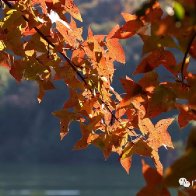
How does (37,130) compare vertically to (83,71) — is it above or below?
above

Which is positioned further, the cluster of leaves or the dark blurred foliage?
the dark blurred foliage

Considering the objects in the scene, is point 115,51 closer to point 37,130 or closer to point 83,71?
point 83,71

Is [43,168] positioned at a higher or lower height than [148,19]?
higher

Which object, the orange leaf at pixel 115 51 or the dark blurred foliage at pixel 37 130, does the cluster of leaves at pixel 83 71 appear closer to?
the orange leaf at pixel 115 51

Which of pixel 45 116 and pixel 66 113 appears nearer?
pixel 66 113

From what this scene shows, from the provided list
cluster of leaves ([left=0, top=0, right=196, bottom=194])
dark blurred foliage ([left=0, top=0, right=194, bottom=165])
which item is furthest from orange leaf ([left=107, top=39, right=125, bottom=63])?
dark blurred foliage ([left=0, top=0, right=194, bottom=165])

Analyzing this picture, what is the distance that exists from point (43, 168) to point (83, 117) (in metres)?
20.1

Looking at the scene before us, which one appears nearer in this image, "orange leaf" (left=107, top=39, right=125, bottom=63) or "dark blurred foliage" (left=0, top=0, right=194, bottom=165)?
"orange leaf" (left=107, top=39, right=125, bottom=63)

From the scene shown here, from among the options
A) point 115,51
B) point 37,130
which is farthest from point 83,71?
point 37,130

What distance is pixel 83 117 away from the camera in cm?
87

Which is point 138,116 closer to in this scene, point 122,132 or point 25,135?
point 122,132

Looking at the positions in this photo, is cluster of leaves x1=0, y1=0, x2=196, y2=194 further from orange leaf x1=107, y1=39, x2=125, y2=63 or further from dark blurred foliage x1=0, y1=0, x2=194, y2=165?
dark blurred foliage x1=0, y1=0, x2=194, y2=165

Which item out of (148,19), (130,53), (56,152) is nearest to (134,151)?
(148,19)

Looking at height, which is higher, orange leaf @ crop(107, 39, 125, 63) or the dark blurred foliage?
the dark blurred foliage
